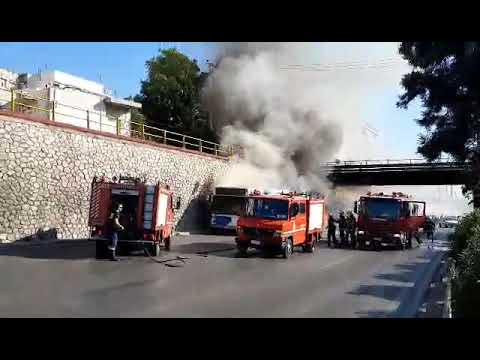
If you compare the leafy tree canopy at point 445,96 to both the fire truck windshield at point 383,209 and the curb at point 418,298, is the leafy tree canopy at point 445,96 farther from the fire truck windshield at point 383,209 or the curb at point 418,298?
the fire truck windshield at point 383,209

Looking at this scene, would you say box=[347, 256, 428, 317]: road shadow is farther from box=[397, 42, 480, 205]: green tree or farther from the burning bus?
the burning bus

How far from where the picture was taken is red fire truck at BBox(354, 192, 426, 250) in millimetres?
22469

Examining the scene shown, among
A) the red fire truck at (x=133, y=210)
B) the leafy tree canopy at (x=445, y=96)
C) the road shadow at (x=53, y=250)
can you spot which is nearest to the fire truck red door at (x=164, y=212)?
the red fire truck at (x=133, y=210)

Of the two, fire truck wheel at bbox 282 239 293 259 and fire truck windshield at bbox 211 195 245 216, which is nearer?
fire truck wheel at bbox 282 239 293 259

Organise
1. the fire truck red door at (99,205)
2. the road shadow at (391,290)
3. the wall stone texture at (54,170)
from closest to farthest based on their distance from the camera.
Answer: the road shadow at (391,290), the fire truck red door at (99,205), the wall stone texture at (54,170)

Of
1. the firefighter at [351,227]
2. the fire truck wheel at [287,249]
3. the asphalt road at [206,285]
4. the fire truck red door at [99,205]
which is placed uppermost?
the fire truck red door at [99,205]

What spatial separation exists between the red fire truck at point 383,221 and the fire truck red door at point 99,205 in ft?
36.7

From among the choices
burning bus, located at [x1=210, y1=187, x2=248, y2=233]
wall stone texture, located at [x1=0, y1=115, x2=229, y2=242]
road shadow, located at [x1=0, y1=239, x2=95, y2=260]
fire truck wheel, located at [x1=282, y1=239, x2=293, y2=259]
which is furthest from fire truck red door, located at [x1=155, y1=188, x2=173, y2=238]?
burning bus, located at [x1=210, y1=187, x2=248, y2=233]

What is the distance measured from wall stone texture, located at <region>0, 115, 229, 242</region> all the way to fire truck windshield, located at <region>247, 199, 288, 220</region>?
8.26 m

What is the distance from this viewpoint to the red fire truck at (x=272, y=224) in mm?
17094

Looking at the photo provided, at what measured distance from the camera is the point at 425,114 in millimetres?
16453

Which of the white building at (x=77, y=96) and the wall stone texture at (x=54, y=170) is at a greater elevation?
the white building at (x=77, y=96)
